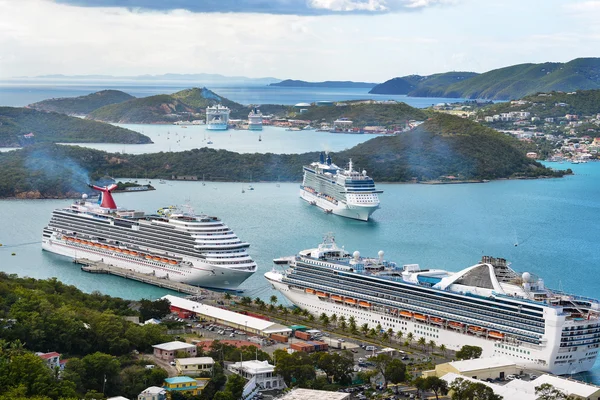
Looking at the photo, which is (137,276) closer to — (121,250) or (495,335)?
(121,250)

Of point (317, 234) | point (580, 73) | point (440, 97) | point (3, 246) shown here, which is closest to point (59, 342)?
point (3, 246)

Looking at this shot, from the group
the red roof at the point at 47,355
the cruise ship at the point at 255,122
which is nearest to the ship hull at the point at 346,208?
the red roof at the point at 47,355

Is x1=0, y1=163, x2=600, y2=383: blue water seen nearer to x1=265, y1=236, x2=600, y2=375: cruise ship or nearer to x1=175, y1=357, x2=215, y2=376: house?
x1=265, y1=236, x2=600, y2=375: cruise ship

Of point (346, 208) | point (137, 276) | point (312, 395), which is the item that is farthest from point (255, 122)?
point (312, 395)

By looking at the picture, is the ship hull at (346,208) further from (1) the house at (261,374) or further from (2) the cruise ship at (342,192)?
(1) the house at (261,374)

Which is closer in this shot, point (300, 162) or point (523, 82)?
point (300, 162)
